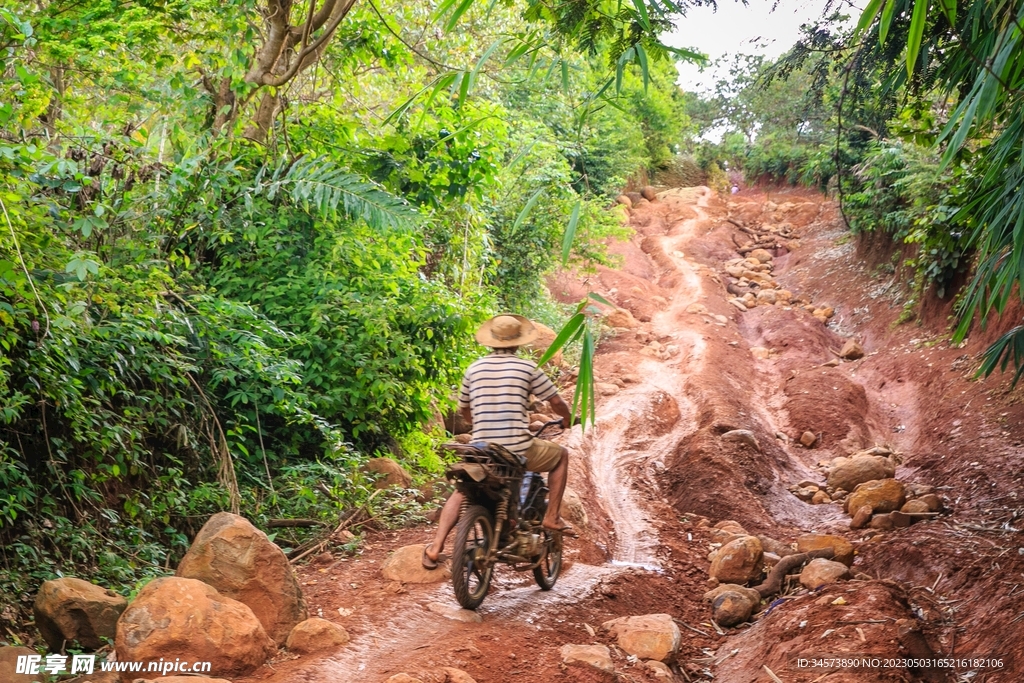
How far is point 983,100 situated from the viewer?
3.30 m

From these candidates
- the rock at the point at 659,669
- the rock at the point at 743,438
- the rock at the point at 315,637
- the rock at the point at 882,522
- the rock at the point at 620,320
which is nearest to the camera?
the rock at the point at 315,637

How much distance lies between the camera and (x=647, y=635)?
5492mm

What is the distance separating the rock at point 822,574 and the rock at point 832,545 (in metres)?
0.50

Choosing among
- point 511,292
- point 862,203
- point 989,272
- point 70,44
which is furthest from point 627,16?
point 862,203

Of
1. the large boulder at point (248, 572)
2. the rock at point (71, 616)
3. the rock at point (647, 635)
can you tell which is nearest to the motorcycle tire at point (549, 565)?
the rock at point (647, 635)

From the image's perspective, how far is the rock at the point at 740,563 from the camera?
23.9 feet

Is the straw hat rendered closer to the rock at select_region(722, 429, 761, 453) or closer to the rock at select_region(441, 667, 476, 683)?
the rock at select_region(441, 667, 476, 683)

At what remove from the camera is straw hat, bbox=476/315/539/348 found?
571 cm

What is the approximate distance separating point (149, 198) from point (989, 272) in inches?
239

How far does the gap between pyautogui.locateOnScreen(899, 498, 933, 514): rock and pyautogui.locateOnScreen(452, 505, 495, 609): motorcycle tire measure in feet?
15.9

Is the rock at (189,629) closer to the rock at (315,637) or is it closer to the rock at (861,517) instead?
the rock at (315,637)

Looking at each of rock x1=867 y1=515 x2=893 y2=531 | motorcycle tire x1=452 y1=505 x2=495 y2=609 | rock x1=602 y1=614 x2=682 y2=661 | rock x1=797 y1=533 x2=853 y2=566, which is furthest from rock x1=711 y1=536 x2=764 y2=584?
motorcycle tire x1=452 y1=505 x2=495 y2=609

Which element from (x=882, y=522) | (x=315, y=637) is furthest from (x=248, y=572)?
(x=882, y=522)

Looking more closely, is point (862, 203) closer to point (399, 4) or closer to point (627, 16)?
point (399, 4)
